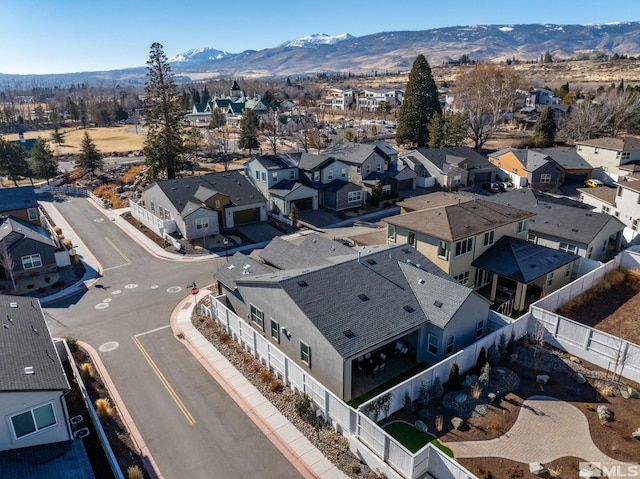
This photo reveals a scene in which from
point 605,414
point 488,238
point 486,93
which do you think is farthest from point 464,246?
point 486,93

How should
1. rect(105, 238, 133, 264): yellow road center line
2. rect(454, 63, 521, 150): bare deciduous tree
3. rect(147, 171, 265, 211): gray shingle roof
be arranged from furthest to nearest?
1. rect(454, 63, 521, 150): bare deciduous tree
2. rect(147, 171, 265, 211): gray shingle roof
3. rect(105, 238, 133, 264): yellow road center line

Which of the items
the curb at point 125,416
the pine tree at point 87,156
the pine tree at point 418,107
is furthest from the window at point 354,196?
the pine tree at point 87,156

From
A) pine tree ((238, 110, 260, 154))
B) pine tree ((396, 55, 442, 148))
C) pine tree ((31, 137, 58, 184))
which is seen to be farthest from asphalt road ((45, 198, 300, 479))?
pine tree ((396, 55, 442, 148))

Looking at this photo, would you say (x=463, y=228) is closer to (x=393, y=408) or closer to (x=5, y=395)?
(x=393, y=408)

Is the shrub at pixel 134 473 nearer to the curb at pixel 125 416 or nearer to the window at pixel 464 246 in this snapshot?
the curb at pixel 125 416

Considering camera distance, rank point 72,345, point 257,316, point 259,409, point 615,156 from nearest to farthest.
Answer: point 259,409 → point 72,345 → point 257,316 → point 615,156

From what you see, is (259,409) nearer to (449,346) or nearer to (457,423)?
(457,423)

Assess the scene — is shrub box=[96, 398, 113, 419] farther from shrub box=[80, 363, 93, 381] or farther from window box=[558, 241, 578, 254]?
window box=[558, 241, 578, 254]
